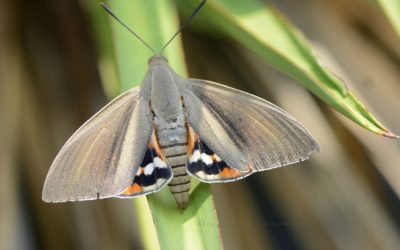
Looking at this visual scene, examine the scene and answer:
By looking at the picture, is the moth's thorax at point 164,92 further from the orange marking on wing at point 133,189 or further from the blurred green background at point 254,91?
the blurred green background at point 254,91

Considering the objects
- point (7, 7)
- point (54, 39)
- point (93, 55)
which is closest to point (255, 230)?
point (93, 55)

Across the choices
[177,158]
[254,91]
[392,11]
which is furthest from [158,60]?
[254,91]

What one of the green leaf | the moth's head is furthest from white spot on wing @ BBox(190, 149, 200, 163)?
the green leaf

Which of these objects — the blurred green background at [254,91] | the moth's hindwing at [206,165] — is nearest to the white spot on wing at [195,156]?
the moth's hindwing at [206,165]

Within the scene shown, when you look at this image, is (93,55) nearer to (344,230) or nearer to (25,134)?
(25,134)

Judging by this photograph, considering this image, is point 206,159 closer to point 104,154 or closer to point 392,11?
point 104,154

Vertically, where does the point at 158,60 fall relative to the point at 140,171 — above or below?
above

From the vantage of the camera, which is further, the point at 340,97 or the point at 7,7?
the point at 7,7

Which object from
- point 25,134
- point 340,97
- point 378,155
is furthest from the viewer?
point 25,134
